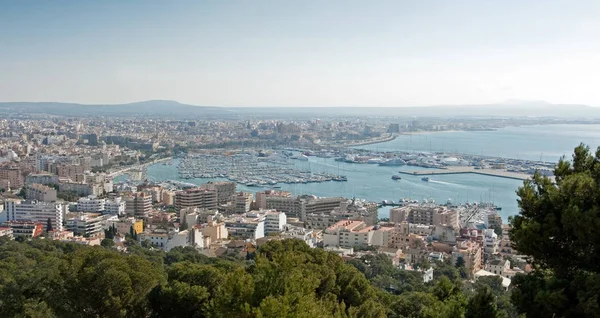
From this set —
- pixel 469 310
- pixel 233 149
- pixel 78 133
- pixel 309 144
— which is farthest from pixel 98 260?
pixel 78 133

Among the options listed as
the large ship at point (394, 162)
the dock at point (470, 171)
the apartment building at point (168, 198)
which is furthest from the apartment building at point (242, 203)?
the large ship at point (394, 162)

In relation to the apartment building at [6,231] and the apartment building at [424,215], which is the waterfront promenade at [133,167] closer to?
the apartment building at [6,231]

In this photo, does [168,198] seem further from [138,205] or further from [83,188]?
[83,188]

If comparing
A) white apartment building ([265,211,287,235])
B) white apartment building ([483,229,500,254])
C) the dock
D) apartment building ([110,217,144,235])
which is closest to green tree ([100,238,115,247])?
apartment building ([110,217,144,235])

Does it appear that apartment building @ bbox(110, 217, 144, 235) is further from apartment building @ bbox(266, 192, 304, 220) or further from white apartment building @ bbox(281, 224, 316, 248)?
apartment building @ bbox(266, 192, 304, 220)

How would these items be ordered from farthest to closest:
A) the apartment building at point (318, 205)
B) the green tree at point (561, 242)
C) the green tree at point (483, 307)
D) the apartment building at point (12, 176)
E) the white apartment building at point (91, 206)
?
the apartment building at point (12, 176) → the apartment building at point (318, 205) → the white apartment building at point (91, 206) → the green tree at point (483, 307) → the green tree at point (561, 242)

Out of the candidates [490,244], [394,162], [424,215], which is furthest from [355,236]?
[394,162]
